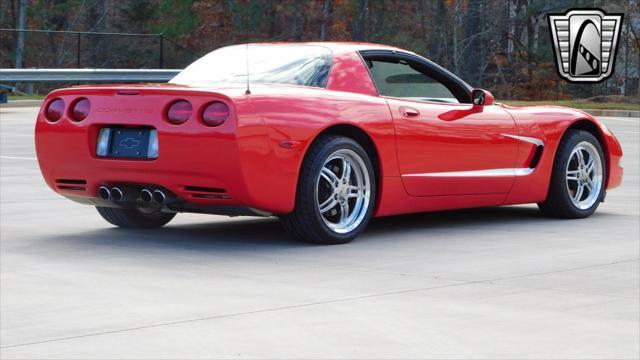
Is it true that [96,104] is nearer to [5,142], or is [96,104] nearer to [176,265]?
[176,265]

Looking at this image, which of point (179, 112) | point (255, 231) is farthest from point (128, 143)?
point (255, 231)

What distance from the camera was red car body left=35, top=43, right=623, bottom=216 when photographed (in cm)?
810

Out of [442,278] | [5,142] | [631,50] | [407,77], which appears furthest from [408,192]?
[631,50]

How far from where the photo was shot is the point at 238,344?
5559 mm

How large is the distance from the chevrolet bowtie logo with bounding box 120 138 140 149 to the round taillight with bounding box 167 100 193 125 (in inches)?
11.3

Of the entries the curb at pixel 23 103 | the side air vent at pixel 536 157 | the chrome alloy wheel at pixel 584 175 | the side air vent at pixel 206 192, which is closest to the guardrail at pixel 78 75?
the curb at pixel 23 103

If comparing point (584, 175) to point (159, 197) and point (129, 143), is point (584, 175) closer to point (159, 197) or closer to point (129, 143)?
point (159, 197)

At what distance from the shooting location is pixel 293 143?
8289 mm

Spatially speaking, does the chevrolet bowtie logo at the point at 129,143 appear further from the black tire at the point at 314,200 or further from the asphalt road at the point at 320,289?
the black tire at the point at 314,200

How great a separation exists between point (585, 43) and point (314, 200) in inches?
1155

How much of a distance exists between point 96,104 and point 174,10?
51.0 m

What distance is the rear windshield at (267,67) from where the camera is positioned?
8.88 m

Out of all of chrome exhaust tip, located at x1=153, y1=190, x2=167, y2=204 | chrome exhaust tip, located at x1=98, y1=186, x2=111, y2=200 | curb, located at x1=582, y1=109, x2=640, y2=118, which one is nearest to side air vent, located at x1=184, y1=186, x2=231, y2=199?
chrome exhaust tip, located at x1=153, y1=190, x2=167, y2=204

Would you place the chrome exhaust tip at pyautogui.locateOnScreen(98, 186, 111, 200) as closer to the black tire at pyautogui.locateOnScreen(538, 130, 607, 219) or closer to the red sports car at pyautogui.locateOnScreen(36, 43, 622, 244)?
the red sports car at pyautogui.locateOnScreen(36, 43, 622, 244)
